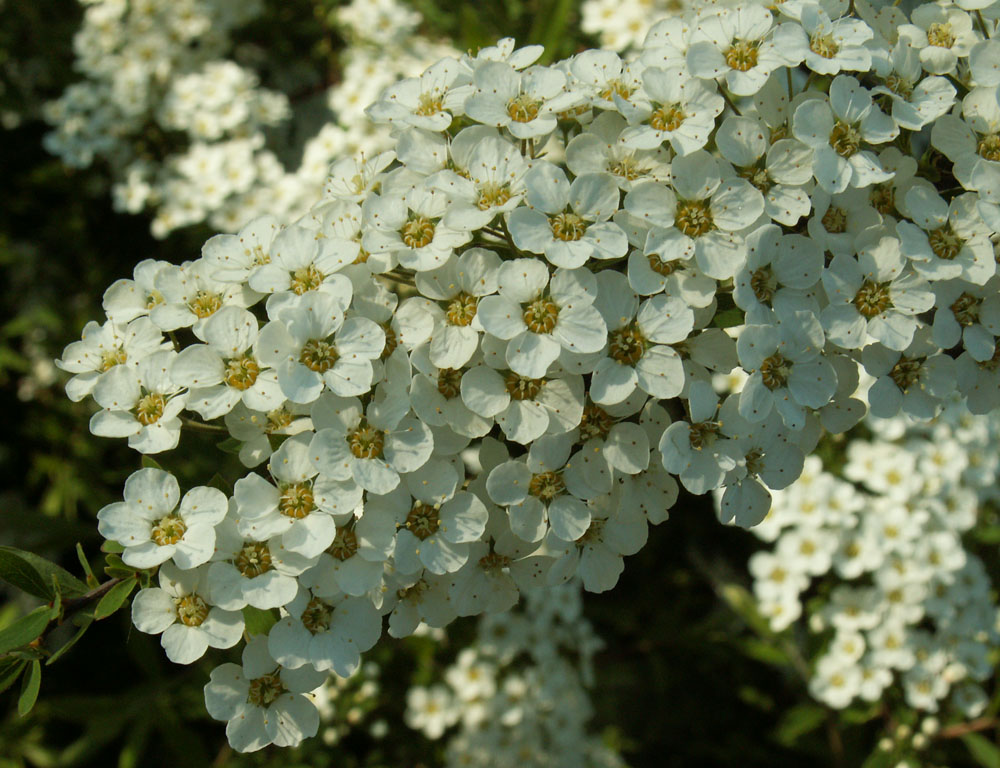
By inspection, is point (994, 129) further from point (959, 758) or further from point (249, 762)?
point (249, 762)

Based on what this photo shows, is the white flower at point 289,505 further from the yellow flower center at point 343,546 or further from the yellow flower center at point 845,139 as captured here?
the yellow flower center at point 845,139

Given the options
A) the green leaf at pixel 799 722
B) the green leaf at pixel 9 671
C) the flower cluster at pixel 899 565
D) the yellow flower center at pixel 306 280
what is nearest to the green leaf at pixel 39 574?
the green leaf at pixel 9 671

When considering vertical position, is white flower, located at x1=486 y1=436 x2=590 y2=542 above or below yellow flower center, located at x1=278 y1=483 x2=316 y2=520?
below

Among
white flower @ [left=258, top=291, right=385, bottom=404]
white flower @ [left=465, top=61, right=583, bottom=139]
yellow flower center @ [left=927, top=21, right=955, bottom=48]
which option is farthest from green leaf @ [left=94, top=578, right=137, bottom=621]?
yellow flower center @ [left=927, top=21, right=955, bottom=48]

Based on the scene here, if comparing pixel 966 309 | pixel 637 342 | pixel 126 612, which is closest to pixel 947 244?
pixel 966 309

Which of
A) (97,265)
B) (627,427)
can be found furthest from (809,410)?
(97,265)

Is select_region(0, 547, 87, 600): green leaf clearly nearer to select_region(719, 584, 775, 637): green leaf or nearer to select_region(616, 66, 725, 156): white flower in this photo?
select_region(616, 66, 725, 156): white flower
